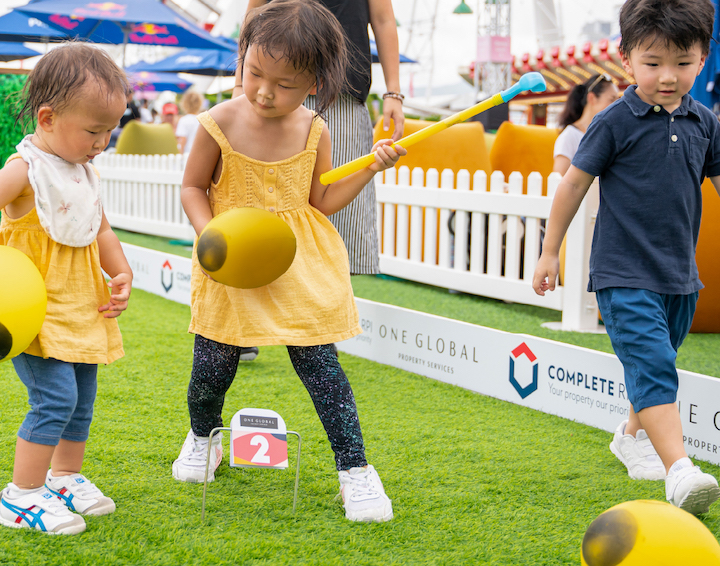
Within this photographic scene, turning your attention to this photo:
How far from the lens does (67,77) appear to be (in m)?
1.75

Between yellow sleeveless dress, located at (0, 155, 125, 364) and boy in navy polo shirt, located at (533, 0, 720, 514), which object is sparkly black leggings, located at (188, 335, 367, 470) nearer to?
yellow sleeveless dress, located at (0, 155, 125, 364)

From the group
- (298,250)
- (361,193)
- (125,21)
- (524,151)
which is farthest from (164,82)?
(298,250)

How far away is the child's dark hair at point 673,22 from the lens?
1971mm

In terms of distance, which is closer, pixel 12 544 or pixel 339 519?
pixel 12 544

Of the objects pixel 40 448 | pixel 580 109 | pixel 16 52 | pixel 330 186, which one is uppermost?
pixel 16 52

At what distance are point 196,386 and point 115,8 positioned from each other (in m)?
7.41

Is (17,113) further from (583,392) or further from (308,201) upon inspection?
(583,392)

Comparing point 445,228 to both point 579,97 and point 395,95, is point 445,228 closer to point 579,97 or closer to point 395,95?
point 579,97

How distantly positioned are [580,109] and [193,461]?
13.2ft

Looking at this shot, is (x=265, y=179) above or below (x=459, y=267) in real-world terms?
above

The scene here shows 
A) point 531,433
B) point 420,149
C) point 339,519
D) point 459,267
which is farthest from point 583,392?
point 420,149

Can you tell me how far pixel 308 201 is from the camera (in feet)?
6.75

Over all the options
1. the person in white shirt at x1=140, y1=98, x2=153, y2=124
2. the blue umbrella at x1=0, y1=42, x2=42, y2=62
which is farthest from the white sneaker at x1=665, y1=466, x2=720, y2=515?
the person in white shirt at x1=140, y1=98, x2=153, y2=124

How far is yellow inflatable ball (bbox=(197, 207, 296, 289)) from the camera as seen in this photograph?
5.58 ft
